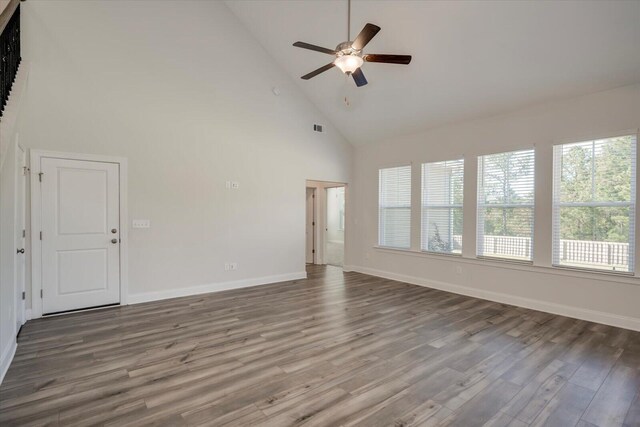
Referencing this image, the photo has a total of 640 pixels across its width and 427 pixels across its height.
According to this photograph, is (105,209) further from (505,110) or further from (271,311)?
(505,110)

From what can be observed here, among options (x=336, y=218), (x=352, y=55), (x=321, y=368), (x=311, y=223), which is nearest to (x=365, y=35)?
(x=352, y=55)

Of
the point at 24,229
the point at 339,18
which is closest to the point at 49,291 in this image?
the point at 24,229

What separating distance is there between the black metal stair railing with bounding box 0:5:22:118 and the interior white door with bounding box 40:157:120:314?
122 centimetres

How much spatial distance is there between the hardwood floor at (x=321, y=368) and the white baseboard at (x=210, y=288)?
28 cm

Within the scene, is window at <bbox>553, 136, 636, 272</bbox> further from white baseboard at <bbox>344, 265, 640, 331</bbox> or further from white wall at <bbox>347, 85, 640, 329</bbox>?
white baseboard at <bbox>344, 265, 640, 331</bbox>

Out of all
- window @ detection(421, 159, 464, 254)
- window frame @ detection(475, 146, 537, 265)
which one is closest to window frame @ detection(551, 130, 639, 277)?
window frame @ detection(475, 146, 537, 265)

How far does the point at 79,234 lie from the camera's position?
14.3 ft

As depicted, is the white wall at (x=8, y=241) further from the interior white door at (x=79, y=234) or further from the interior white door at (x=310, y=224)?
→ the interior white door at (x=310, y=224)

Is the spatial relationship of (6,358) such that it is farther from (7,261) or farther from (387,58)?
(387,58)

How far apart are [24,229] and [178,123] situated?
2441mm

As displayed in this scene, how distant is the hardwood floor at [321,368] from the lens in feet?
7.16

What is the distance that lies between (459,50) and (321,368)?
13.9 ft

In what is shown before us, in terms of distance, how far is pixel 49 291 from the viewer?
4168 millimetres

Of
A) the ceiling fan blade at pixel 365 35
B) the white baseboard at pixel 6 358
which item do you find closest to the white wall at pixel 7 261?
the white baseboard at pixel 6 358
